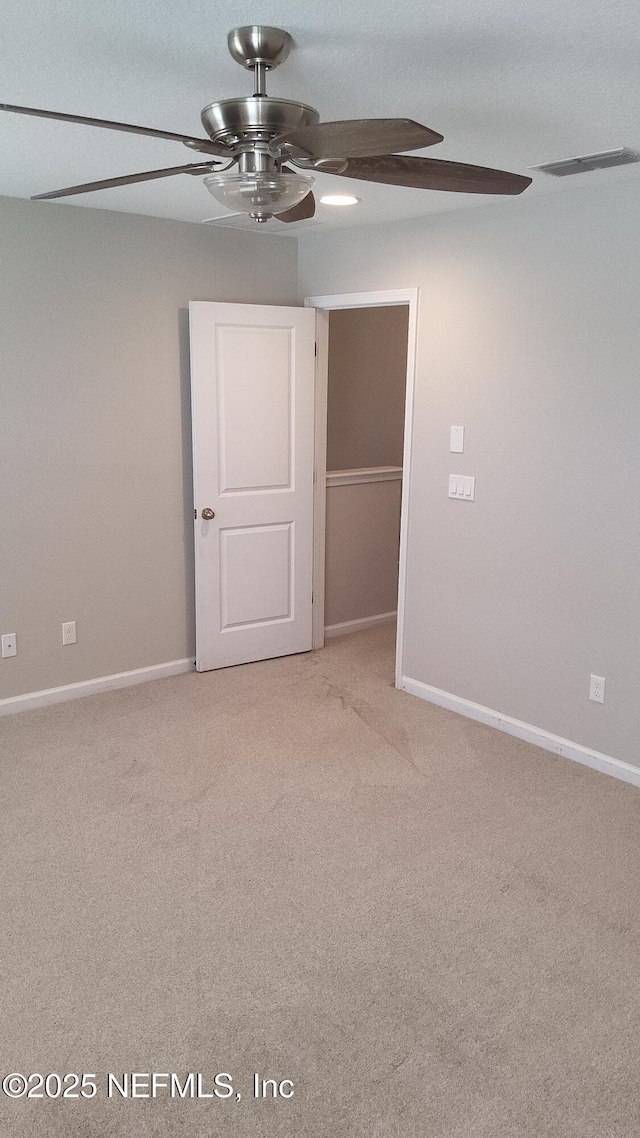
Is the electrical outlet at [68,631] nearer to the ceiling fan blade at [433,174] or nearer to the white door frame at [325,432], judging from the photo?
the white door frame at [325,432]

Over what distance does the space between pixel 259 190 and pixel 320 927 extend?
2063mm

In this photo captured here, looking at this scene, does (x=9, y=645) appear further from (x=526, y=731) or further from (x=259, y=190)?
(x=259, y=190)

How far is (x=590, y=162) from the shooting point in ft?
9.29

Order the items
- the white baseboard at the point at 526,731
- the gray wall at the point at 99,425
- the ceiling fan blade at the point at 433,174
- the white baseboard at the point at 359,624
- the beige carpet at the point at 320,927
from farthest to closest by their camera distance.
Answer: the white baseboard at the point at 359,624, the gray wall at the point at 99,425, the white baseboard at the point at 526,731, the beige carpet at the point at 320,927, the ceiling fan blade at the point at 433,174

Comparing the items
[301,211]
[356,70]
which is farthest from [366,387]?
[356,70]

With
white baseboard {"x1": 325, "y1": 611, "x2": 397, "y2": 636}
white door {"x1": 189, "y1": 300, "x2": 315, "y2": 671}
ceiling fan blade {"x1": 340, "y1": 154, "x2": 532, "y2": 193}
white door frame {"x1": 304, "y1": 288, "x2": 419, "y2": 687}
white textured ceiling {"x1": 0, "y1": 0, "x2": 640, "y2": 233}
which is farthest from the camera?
white baseboard {"x1": 325, "y1": 611, "x2": 397, "y2": 636}

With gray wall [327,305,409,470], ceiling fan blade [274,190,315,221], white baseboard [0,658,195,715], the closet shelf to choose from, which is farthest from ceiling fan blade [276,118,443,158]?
gray wall [327,305,409,470]

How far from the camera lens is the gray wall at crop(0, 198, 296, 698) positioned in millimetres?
3848

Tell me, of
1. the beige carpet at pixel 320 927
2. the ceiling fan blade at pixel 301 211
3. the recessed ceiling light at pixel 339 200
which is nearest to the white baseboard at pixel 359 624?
the beige carpet at pixel 320 927

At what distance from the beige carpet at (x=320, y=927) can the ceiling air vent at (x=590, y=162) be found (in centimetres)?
234

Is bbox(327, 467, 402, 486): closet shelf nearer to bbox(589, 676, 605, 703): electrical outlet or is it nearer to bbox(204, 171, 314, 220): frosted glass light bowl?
bbox(589, 676, 605, 703): electrical outlet

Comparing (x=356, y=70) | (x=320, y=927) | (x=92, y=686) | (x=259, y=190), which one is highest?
(x=356, y=70)

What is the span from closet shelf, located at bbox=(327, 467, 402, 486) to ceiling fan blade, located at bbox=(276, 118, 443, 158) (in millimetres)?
3349

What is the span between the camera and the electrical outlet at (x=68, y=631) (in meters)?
4.20
